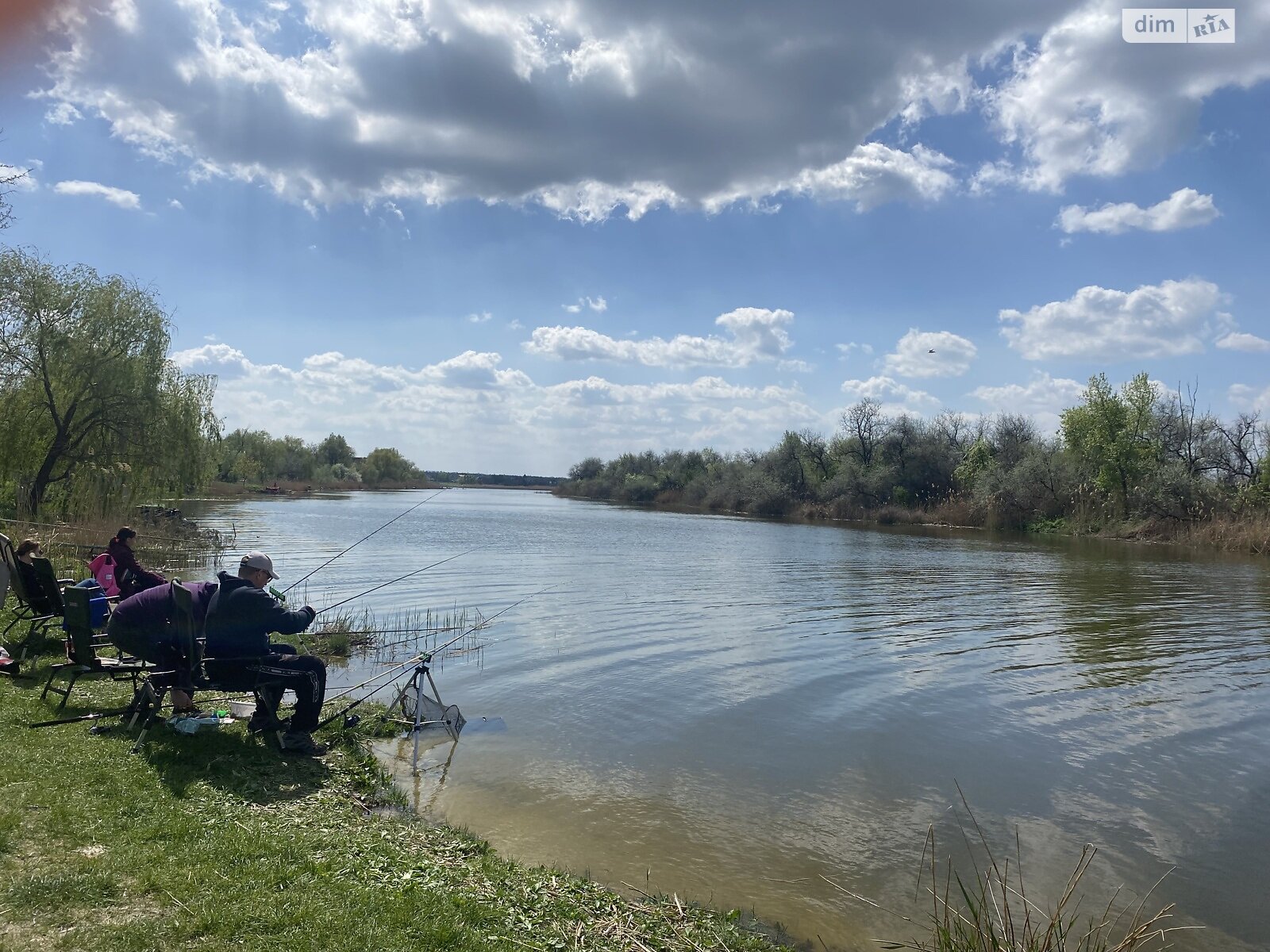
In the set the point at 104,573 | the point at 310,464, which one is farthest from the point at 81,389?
the point at 310,464

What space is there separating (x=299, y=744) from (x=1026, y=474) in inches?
2160

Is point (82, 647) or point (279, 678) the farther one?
point (82, 647)

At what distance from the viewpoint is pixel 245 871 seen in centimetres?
412

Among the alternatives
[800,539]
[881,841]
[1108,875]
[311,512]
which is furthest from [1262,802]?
[311,512]

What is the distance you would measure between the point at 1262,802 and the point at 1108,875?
106 inches

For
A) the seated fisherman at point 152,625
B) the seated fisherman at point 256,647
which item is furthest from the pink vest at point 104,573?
the seated fisherman at point 256,647

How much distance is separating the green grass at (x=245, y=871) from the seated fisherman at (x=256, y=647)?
21.2 inches

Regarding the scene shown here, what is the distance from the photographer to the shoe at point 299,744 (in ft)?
21.5

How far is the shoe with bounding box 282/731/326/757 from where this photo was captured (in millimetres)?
6547

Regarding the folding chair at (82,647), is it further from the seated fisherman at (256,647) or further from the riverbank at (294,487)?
the riverbank at (294,487)

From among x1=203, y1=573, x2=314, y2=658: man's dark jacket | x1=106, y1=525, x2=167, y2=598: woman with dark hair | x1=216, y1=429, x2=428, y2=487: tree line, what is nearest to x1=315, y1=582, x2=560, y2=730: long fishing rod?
x1=203, y1=573, x2=314, y2=658: man's dark jacket

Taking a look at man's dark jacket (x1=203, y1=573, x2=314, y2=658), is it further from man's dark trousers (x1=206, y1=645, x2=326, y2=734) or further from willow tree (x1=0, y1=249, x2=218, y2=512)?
willow tree (x1=0, y1=249, x2=218, y2=512)

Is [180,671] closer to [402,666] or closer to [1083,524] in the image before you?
[402,666]

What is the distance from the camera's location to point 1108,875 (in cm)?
582
